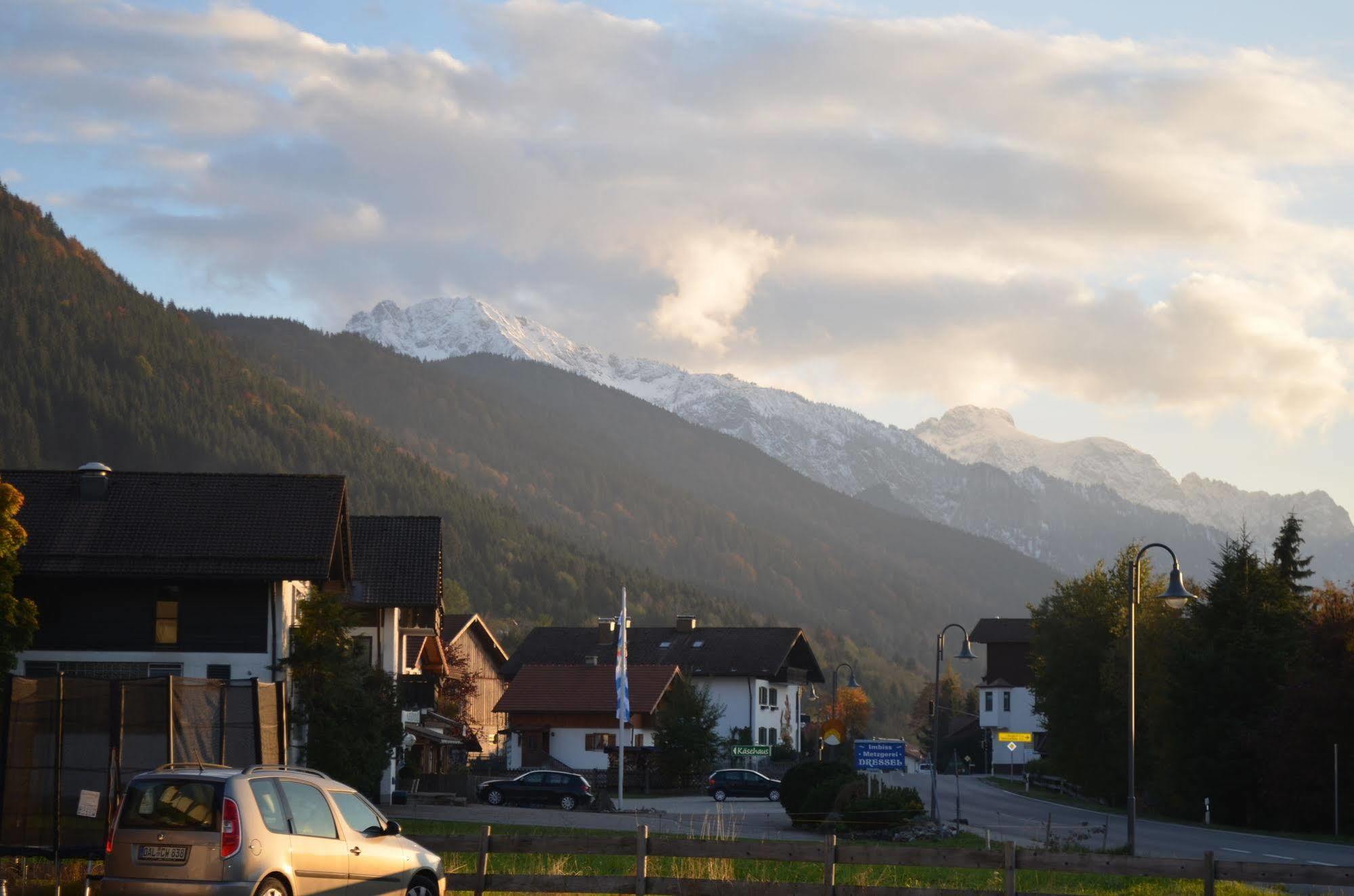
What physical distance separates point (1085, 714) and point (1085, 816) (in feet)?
39.5

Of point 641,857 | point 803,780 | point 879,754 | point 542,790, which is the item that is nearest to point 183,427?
point 542,790

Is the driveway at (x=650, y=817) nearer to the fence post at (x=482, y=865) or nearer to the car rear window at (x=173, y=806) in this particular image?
the fence post at (x=482, y=865)

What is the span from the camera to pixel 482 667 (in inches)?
3465

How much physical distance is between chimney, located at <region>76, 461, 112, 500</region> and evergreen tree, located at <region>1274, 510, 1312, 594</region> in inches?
1679

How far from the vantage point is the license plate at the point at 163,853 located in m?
16.4

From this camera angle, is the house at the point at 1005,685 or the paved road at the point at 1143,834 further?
the house at the point at 1005,685

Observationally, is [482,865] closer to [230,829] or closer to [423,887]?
[423,887]

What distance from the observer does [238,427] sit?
18388 cm

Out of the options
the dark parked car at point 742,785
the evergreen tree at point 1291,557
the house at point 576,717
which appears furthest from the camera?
the house at point 576,717

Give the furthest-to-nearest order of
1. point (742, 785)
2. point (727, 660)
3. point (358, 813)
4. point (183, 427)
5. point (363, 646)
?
point (183, 427), point (727, 660), point (742, 785), point (363, 646), point (358, 813)

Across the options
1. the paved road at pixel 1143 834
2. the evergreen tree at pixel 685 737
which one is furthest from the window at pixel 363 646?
the evergreen tree at pixel 685 737

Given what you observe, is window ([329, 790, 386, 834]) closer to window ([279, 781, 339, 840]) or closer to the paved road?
window ([279, 781, 339, 840])

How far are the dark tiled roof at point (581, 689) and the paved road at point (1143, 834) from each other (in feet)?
59.3

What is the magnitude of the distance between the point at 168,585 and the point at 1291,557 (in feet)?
138
